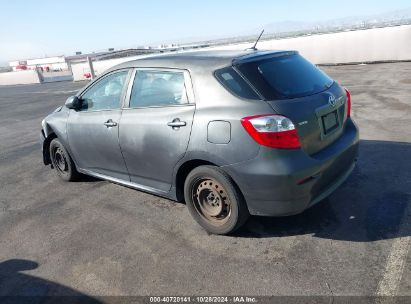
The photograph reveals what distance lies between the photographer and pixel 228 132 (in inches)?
130

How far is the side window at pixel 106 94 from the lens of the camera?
14.6 ft

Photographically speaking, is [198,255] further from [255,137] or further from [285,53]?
[285,53]

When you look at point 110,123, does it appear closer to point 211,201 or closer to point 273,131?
point 211,201

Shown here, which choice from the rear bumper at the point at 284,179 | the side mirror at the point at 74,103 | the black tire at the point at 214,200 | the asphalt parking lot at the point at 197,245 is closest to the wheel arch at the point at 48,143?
the asphalt parking lot at the point at 197,245

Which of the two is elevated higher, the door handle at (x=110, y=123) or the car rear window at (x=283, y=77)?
the car rear window at (x=283, y=77)

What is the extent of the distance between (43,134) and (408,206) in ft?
16.8

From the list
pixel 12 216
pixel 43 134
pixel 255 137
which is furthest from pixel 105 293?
pixel 43 134

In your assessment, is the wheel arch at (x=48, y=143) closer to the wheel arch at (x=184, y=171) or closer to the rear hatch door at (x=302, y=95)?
the wheel arch at (x=184, y=171)

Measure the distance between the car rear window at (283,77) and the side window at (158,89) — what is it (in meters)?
0.67

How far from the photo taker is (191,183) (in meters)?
3.74

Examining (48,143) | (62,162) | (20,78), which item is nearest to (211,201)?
(62,162)

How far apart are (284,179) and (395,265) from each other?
1112 millimetres

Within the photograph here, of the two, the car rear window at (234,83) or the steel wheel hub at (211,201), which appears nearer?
Result: the car rear window at (234,83)

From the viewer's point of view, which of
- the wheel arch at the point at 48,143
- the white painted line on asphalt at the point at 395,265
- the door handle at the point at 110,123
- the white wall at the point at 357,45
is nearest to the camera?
the white painted line on asphalt at the point at 395,265
